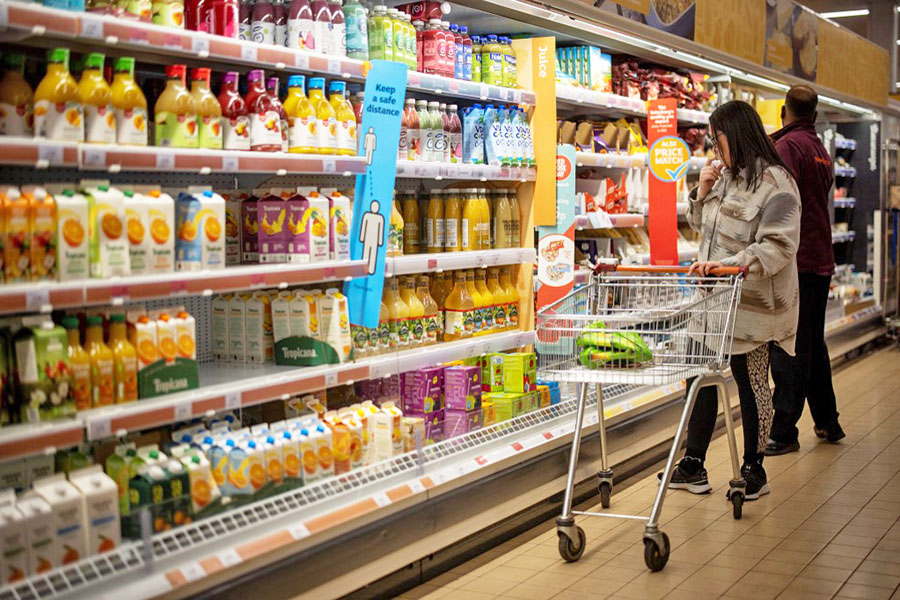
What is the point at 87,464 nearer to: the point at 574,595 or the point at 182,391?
the point at 182,391

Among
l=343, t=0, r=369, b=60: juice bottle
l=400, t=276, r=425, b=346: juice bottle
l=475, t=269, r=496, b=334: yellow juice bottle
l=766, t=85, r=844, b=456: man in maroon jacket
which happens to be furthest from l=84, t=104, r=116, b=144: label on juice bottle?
l=766, t=85, r=844, b=456: man in maroon jacket

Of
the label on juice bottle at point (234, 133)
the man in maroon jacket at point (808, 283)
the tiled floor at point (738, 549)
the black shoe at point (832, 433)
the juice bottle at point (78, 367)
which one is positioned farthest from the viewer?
the black shoe at point (832, 433)

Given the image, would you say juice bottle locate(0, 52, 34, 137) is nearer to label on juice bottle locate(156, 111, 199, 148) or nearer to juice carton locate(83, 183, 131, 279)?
juice carton locate(83, 183, 131, 279)

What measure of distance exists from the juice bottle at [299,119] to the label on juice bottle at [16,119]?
3.42ft

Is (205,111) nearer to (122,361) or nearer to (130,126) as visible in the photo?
(130,126)

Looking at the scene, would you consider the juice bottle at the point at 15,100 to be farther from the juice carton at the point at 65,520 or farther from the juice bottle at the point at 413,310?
the juice bottle at the point at 413,310

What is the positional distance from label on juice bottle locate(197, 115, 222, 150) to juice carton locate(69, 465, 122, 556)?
1.16m

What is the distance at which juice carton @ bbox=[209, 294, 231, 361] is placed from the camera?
13.4 ft

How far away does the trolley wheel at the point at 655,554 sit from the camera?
3.92 m

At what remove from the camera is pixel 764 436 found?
4.86m

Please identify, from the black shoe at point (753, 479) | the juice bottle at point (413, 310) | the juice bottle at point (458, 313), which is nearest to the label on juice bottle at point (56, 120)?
the juice bottle at point (413, 310)

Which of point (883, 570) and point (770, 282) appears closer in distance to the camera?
point (883, 570)

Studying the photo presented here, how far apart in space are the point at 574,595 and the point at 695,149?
178 inches

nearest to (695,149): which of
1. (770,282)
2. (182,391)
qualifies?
(770,282)
